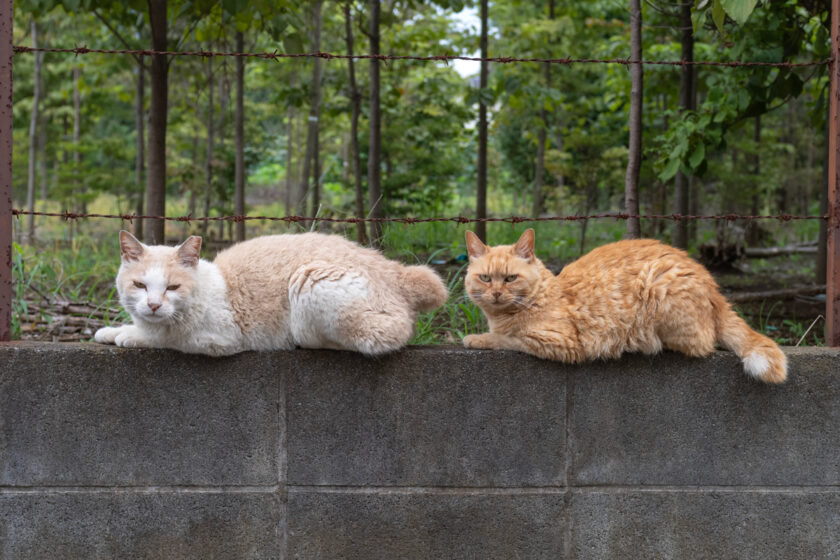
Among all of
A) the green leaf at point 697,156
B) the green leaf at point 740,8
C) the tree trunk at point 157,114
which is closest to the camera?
the green leaf at point 740,8

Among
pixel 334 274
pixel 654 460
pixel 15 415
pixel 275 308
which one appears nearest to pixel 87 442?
pixel 15 415

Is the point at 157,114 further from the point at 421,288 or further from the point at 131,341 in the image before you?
the point at 421,288

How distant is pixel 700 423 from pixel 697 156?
7.90 feet

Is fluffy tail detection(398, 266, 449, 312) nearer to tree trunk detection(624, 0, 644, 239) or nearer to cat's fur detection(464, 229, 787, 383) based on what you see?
cat's fur detection(464, 229, 787, 383)

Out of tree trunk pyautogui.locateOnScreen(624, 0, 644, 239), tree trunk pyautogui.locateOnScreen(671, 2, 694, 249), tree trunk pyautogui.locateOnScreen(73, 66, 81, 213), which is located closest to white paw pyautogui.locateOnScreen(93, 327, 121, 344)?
tree trunk pyautogui.locateOnScreen(624, 0, 644, 239)

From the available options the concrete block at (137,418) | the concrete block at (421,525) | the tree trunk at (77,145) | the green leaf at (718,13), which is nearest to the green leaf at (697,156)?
A: the green leaf at (718,13)

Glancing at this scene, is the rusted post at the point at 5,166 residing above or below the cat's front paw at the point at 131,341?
above

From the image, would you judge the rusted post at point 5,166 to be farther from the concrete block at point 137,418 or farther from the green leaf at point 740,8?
the green leaf at point 740,8

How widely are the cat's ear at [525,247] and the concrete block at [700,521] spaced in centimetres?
111

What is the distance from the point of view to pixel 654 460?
3.16m

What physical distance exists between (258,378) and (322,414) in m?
0.32

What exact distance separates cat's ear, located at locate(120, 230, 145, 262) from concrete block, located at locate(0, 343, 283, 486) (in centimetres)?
41

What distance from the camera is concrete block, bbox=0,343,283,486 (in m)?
3.06

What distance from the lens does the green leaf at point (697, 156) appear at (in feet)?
16.0
